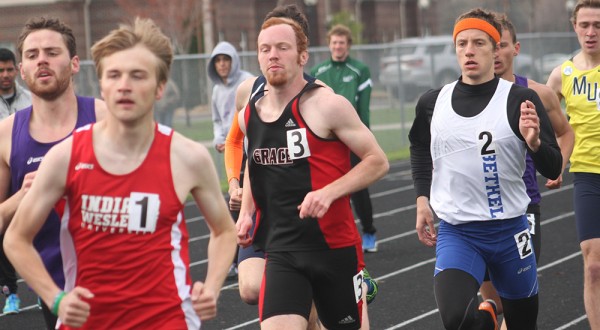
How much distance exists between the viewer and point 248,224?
630 cm

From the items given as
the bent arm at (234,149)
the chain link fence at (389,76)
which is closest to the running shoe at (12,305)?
the bent arm at (234,149)

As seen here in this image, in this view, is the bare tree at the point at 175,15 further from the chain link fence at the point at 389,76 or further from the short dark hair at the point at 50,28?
the short dark hair at the point at 50,28

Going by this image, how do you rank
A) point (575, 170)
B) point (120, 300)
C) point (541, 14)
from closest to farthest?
point (120, 300) → point (575, 170) → point (541, 14)

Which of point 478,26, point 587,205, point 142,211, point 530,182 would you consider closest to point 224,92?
point 587,205

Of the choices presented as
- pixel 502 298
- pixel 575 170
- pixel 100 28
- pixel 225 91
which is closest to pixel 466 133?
pixel 502 298

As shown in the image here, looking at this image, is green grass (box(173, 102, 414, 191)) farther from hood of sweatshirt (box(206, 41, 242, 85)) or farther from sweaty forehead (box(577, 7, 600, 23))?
sweaty forehead (box(577, 7, 600, 23))

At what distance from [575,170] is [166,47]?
422cm

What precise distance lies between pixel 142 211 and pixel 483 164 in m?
2.46

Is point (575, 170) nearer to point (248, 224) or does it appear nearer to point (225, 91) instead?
point (248, 224)

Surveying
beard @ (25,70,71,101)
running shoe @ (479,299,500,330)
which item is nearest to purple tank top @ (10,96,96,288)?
beard @ (25,70,71,101)

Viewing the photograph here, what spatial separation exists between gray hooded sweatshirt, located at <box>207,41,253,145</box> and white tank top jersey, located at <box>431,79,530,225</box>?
568 centimetres

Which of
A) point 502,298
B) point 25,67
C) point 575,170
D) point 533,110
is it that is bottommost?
point 502,298

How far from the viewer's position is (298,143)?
610 centimetres

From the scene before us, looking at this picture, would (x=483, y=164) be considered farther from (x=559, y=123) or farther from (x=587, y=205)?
(x=587, y=205)
